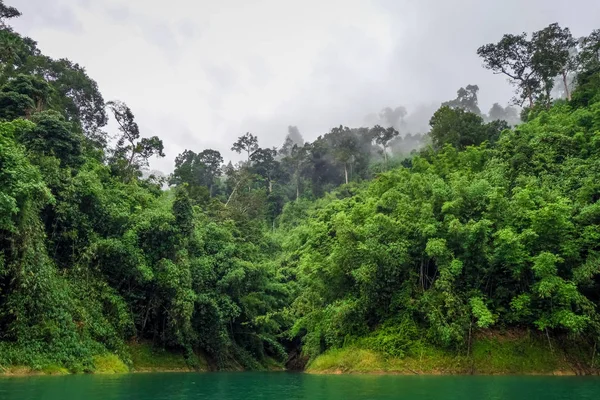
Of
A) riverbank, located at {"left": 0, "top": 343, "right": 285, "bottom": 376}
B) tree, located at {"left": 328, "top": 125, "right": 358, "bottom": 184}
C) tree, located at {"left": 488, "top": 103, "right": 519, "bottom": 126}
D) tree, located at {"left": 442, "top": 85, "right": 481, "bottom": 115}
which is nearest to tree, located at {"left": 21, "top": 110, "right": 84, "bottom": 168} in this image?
riverbank, located at {"left": 0, "top": 343, "right": 285, "bottom": 376}

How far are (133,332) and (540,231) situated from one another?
22.3 meters

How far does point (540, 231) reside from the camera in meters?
21.9

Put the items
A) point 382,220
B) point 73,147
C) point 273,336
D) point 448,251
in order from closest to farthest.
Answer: point 448,251
point 382,220
point 73,147
point 273,336

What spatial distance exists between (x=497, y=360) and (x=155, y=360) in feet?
62.0

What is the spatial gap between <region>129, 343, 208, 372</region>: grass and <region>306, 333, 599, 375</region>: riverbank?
11105mm

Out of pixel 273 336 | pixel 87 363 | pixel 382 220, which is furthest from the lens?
pixel 273 336

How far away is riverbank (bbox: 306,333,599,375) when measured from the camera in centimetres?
2180

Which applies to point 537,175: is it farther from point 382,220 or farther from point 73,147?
point 73,147

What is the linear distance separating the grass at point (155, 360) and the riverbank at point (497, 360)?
1110 cm

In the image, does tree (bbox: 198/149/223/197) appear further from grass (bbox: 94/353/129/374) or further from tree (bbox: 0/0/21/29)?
grass (bbox: 94/353/129/374)

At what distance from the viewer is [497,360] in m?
22.1

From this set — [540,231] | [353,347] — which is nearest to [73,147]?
[353,347]

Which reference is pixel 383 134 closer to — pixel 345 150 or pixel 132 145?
pixel 345 150

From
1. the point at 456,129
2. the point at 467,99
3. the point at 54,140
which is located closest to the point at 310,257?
the point at 54,140
